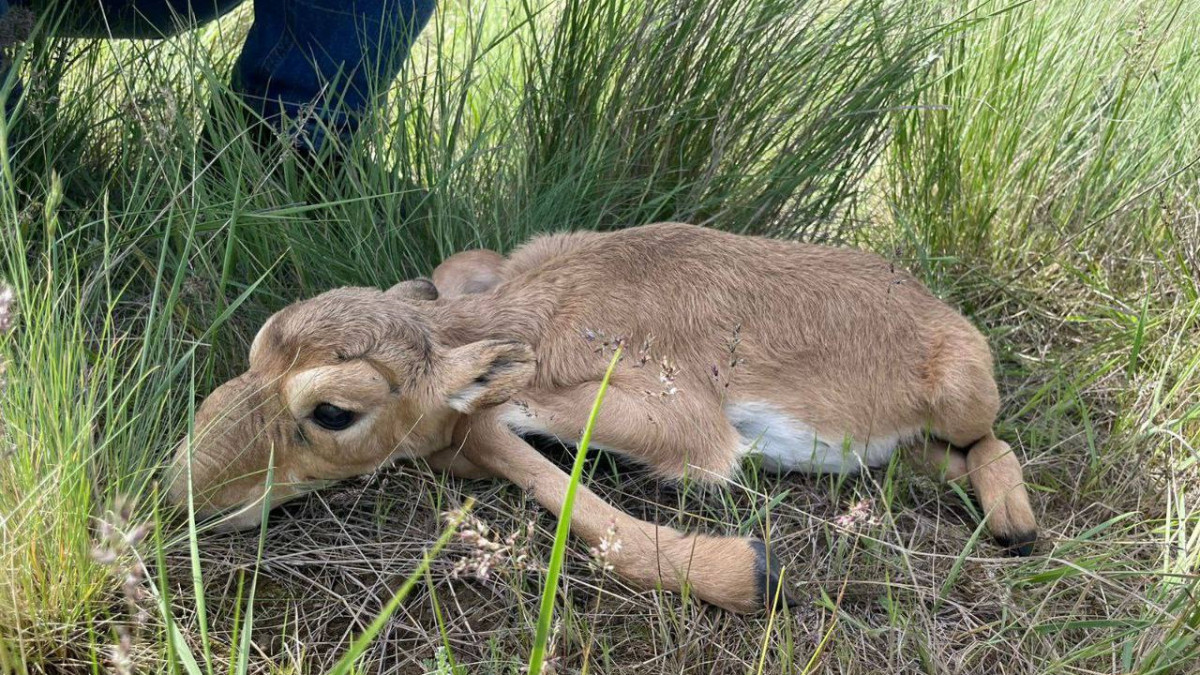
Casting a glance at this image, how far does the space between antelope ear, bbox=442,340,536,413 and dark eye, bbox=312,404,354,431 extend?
0.27 m

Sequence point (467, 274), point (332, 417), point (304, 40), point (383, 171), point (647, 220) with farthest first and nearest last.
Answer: point (647, 220) → point (304, 40) → point (383, 171) → point (467, 274) → point (332, 417)

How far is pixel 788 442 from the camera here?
343cm

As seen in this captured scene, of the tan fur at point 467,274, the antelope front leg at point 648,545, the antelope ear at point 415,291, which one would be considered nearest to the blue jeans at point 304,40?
the tan fur at point 467,274

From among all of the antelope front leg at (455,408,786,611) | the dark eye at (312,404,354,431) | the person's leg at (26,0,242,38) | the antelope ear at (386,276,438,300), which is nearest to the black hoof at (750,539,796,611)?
the antelope front leg at (455,408,786,611)

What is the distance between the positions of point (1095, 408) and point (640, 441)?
195 centimetres

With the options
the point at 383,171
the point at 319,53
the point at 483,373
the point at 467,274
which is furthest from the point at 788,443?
the point at 319,53

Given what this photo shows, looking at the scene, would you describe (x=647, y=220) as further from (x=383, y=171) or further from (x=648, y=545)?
(x=648, y=545)

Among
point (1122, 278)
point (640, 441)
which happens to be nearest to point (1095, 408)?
point (1122, 278)

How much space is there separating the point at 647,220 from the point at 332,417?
185 centimetres

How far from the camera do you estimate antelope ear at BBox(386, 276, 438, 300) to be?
3357 millimetres

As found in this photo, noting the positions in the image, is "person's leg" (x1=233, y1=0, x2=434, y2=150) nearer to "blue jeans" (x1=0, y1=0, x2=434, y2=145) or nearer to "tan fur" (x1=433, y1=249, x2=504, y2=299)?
"blue jeans" (x1=0, y1=0, x2=434, y2=145)

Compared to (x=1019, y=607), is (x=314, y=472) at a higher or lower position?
higher

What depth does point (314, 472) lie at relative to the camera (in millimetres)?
3070

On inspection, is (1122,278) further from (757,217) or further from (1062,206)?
(757,217)
